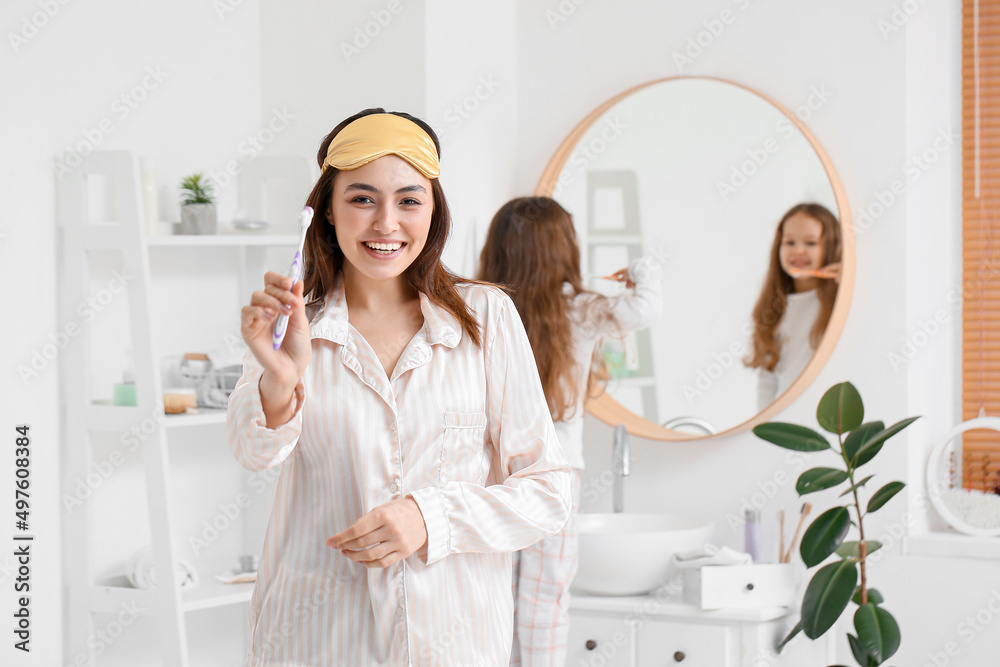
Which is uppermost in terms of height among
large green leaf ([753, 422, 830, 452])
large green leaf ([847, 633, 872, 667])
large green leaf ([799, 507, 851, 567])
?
large green leaf ([753, 422, 830, 452])

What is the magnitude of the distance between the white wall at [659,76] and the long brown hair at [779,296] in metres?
0.07

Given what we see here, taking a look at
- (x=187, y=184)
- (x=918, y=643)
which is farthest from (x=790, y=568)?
(x=187, y=184)

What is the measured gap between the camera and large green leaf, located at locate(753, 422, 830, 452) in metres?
1.94

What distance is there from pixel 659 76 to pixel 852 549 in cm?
127

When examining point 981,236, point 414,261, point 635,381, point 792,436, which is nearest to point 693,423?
point 635,381

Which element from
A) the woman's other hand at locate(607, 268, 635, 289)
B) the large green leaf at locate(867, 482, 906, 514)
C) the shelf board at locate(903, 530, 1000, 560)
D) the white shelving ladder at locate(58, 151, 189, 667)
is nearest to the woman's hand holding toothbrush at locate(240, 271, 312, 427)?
the white shelving ladder at locate(58, 151, 189, 667)

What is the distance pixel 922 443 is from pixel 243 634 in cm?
168

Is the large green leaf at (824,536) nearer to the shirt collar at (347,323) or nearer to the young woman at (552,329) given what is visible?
the young woman at (552,329)

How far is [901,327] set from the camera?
229 cm

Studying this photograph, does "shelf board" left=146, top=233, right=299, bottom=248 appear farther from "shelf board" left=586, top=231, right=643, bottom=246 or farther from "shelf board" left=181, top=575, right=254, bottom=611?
"shelf board" left=586, top=231, right=643, bottom=246

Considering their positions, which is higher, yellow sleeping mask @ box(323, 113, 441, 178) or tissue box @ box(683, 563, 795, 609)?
yellow sleeping mask @ box(323, 113, 441, 178)

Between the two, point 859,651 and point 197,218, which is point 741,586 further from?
point 197,218

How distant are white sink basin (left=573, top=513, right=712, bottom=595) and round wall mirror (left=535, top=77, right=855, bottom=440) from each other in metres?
0.38

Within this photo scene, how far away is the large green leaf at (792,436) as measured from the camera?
6.35ft
